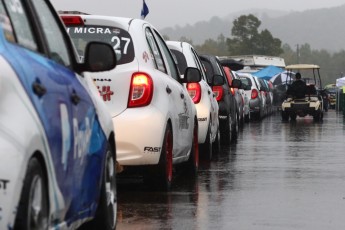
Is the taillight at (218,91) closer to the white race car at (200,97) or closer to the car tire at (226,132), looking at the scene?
the car tire at (226,132)

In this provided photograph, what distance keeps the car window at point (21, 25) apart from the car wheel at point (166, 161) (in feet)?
12.4

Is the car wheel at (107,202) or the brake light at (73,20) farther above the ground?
the brake light at (73,20)

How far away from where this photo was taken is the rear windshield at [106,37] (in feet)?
29.0

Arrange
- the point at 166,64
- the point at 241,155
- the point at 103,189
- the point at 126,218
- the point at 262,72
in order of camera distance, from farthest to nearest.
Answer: the point at 262,72, the point at 241,155, the point at 166,64, the point at 126,218, the point at 103,189

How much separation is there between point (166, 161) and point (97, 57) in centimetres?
316

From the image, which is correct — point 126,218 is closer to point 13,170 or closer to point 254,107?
point 13,170

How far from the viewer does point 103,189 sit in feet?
20.0

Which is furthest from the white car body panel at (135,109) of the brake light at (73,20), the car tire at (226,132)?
the car tire at (226,132)

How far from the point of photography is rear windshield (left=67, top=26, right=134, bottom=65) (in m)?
8.83

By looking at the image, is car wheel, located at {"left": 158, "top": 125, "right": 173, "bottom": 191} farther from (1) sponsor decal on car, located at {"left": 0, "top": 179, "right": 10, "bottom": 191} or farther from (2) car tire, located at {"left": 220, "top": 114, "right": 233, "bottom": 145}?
(2) car tire, located at {"left": 220, "top": 114, "right": 233, "bottom": 145}

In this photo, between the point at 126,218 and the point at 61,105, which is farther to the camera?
the point at 126,218

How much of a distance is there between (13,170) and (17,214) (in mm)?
209

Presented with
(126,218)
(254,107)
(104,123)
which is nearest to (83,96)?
(104,123)

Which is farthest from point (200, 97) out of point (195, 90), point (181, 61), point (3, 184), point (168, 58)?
point (3, 184)
